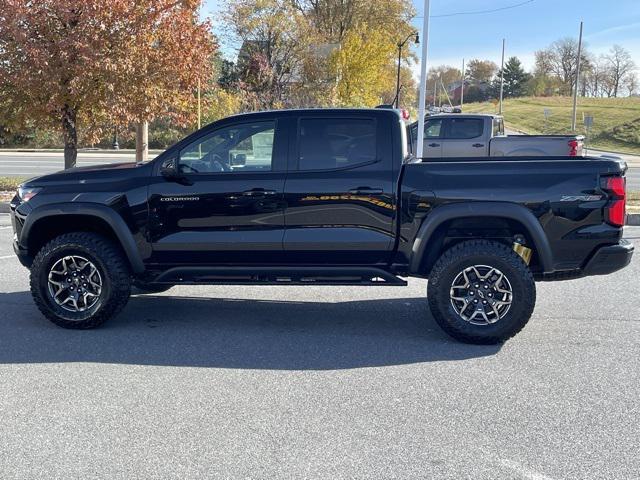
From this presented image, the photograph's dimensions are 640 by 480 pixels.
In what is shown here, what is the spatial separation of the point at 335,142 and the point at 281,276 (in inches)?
50.5

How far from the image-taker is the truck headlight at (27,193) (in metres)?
5.87

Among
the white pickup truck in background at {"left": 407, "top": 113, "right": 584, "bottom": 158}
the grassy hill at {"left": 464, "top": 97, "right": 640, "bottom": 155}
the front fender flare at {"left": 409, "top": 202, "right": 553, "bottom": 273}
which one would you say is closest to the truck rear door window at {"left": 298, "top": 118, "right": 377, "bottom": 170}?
the front fender flare at {"left": 409, "top": 202, "right": 553, "bottom": 273}

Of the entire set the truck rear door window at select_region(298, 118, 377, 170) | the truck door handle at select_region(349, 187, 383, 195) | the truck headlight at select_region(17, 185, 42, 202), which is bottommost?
the truck headlight at select_region(17, 185, 42, 202)

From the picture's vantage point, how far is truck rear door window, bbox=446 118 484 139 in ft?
57.6

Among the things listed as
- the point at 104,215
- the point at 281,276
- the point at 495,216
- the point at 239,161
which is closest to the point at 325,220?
the point at 281,276

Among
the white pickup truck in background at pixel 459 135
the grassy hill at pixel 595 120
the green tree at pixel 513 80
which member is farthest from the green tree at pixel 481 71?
the white pickup truck in background at pixel 459 135

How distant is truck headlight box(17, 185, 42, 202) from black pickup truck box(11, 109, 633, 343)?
2 cm

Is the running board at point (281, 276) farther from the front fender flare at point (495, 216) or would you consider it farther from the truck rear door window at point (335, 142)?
the truck rear door window at point (335, 142)

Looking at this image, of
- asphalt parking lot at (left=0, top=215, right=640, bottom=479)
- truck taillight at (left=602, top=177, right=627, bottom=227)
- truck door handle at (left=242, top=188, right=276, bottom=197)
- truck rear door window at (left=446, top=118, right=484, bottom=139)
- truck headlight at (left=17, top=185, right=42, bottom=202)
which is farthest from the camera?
truck rear door window at (left=446, top=118, right=484, bottom=139)

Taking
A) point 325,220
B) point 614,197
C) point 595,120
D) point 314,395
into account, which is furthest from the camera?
point 595,120

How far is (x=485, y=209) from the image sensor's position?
5289mm

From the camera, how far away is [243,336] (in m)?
5.66

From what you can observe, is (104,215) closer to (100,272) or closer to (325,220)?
(100,272)

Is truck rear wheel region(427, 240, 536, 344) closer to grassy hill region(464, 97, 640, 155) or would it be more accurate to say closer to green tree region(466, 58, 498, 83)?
grassy hill region(464, 97, 640, 155)
